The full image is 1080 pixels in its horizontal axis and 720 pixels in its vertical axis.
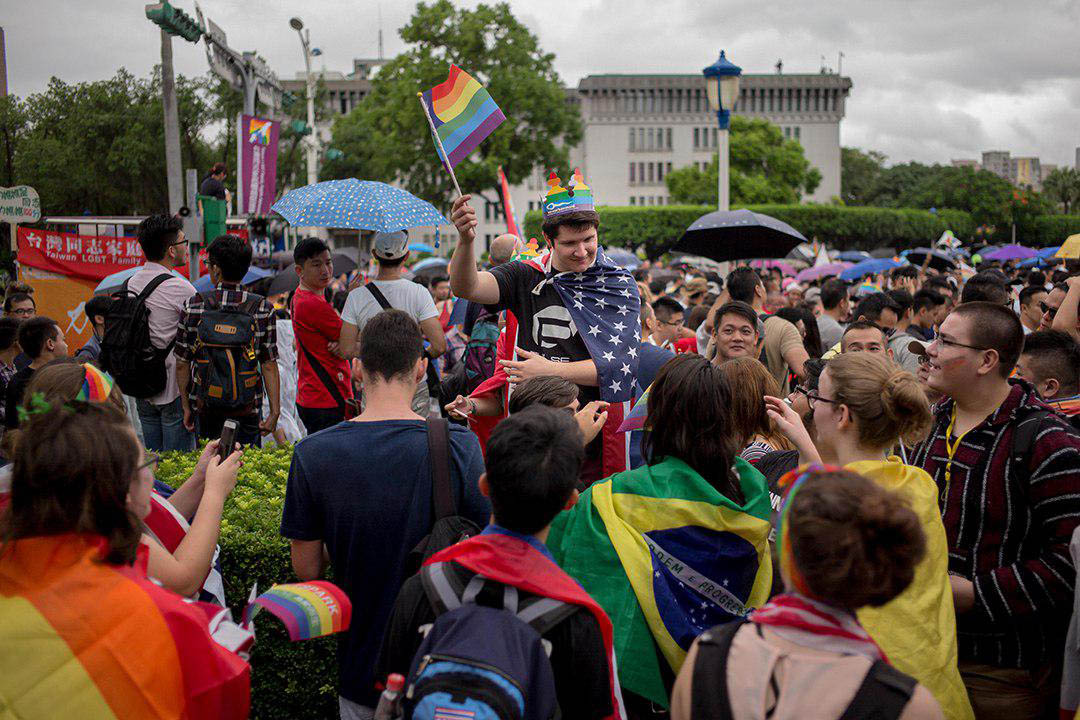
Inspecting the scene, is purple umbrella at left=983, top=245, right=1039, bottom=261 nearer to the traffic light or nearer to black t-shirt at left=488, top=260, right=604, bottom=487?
the traffic light

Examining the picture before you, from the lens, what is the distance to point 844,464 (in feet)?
10.5

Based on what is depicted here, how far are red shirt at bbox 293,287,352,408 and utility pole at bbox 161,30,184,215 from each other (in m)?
7.22

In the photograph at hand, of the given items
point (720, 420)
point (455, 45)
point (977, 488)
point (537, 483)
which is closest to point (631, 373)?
point (720, 420)

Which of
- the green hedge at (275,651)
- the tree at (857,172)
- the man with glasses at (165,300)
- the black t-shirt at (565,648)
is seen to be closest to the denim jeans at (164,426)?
the man with glasses at (165,300)

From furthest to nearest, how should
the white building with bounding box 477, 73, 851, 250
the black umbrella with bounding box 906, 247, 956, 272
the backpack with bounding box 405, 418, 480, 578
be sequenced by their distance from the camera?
the white building with bounding box 477, 73, 851, 250
the black umbrella with bounding box 906, 247, 956, 272
the backpack with bounding box 405, 418, 480, 578

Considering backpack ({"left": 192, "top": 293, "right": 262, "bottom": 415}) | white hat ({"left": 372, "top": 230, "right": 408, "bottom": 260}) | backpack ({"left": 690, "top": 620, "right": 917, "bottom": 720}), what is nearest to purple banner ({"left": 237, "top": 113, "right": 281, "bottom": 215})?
white hat ({"left": 372, "top": 230, "right": 408, "bottom": 260})

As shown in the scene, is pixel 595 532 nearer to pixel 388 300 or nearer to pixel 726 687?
pixel 726 687

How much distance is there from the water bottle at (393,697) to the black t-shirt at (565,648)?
0.18 ft

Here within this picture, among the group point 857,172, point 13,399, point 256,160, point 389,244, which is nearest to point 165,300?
point 389,244

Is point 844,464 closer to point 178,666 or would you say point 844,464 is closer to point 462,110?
point 178,666

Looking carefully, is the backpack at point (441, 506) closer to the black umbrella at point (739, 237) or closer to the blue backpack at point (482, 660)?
the blue backpack at point (482, 660)

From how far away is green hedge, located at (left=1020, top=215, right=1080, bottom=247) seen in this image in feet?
215

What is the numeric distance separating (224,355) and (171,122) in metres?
9.12

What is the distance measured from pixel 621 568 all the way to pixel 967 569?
124cm
